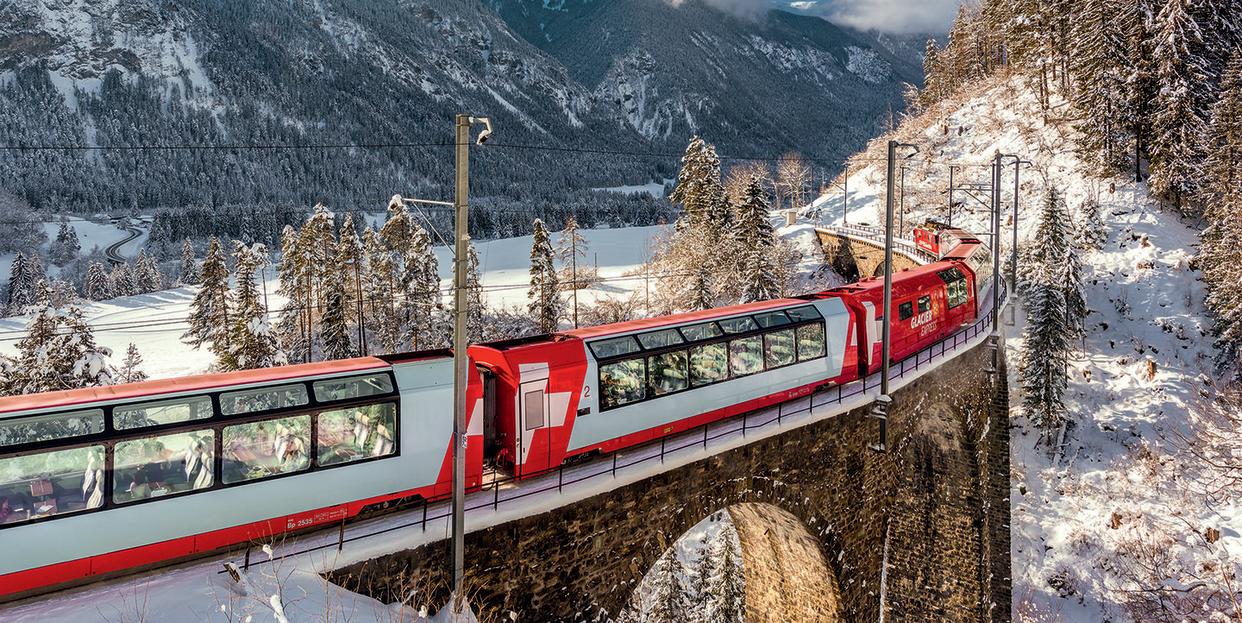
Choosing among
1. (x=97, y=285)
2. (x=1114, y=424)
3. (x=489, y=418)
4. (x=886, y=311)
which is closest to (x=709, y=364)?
(x=886, y=311)

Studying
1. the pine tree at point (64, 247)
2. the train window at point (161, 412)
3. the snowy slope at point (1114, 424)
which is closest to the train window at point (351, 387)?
the train window at point (161, 412)

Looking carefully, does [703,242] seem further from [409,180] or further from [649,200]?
[409,180]

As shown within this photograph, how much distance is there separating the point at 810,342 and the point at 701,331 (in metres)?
4.08

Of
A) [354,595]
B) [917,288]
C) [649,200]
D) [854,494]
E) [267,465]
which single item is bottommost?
[854,494]

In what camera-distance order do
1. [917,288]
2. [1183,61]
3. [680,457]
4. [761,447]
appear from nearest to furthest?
1. [680,457]
2. [761,447]
3. [917,288]
4. [1183,61]

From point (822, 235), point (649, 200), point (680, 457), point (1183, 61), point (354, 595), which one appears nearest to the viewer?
point (354, 595)

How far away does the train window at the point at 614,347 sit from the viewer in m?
13.3

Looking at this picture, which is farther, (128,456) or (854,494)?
(854,494)

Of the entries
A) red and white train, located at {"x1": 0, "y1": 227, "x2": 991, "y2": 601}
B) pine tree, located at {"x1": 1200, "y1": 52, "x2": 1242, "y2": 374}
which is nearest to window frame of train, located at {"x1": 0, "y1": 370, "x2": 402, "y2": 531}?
red and white train, located at {"x1": 0, "y1": 227, "x2": 991, "y2": 601}

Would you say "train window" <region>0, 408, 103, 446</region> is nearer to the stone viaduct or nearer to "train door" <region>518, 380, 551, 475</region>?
the stone viaduct

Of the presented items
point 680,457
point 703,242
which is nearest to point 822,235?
point 703,242

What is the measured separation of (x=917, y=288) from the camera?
74.0ft

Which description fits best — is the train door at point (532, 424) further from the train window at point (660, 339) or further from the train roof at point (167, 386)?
the train window at point (660, 339)

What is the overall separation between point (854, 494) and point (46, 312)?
31491 millimetres
